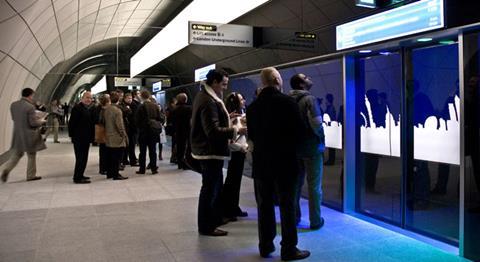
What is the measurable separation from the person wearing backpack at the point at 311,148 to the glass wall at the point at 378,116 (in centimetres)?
92

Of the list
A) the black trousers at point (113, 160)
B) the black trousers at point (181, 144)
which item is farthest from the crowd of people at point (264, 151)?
the black trousers at point (181, 144)

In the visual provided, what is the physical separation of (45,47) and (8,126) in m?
3.42

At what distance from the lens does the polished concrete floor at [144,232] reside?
4254 millimetres

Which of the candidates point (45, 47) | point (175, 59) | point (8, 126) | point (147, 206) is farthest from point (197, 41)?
point (175, 59)

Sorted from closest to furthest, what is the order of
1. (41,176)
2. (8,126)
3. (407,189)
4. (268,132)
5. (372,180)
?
1. (268,132)
2. (407,189)
3. (372,180)
4. (41,176)
5. (8,126)

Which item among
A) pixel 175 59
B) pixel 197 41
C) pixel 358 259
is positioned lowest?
pixel 358 259

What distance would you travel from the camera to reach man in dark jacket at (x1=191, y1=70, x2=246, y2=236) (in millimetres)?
4551

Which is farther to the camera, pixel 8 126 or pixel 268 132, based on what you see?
pixel 8 126

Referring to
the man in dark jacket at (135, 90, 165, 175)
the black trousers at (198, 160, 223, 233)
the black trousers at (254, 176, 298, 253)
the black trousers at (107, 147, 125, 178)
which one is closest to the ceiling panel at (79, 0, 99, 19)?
the man in dark jacket at (135, 90, 165, 175)

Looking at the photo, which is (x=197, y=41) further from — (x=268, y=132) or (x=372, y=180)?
(x=268, y=132)

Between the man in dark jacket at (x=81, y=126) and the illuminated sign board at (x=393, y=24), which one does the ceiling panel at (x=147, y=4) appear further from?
the illuminated sign board at (x=393, y=24)

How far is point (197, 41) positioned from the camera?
864cm

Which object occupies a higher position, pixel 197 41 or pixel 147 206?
pixel 197 41

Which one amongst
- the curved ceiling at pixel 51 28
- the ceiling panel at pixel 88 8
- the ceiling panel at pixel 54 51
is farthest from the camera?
the ceiling panel at pixel 54 51
